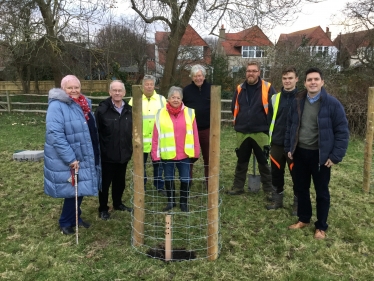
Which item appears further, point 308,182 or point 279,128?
point 279,128

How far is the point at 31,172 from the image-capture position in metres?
6.27

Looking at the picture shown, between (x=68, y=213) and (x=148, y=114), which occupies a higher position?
(x=148, y=114)

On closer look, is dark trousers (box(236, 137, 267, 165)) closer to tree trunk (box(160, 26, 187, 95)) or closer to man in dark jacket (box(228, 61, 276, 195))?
man in dark jacket (box(228, 61, 276, 195))

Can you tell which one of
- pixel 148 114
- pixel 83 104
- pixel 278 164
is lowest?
pixel 278 164

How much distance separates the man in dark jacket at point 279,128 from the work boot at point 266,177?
0.39 meters

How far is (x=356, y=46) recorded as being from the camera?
22656mm

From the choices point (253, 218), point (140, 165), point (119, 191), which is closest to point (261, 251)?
point (253, 218)

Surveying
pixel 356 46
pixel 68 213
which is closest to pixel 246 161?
pixel 68 213

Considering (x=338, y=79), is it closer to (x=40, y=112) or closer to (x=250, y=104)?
(x=250, y=104)

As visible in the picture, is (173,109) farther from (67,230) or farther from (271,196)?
(271,196)

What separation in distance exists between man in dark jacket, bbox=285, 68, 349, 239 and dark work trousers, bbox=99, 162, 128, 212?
6.85 feet

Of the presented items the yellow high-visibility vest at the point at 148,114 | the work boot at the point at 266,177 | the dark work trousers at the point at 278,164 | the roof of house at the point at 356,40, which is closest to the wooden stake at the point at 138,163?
the yellow high-visibility vest at the point at 148,114

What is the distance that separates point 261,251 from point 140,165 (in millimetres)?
1571

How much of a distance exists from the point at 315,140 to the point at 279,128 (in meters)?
0.75
